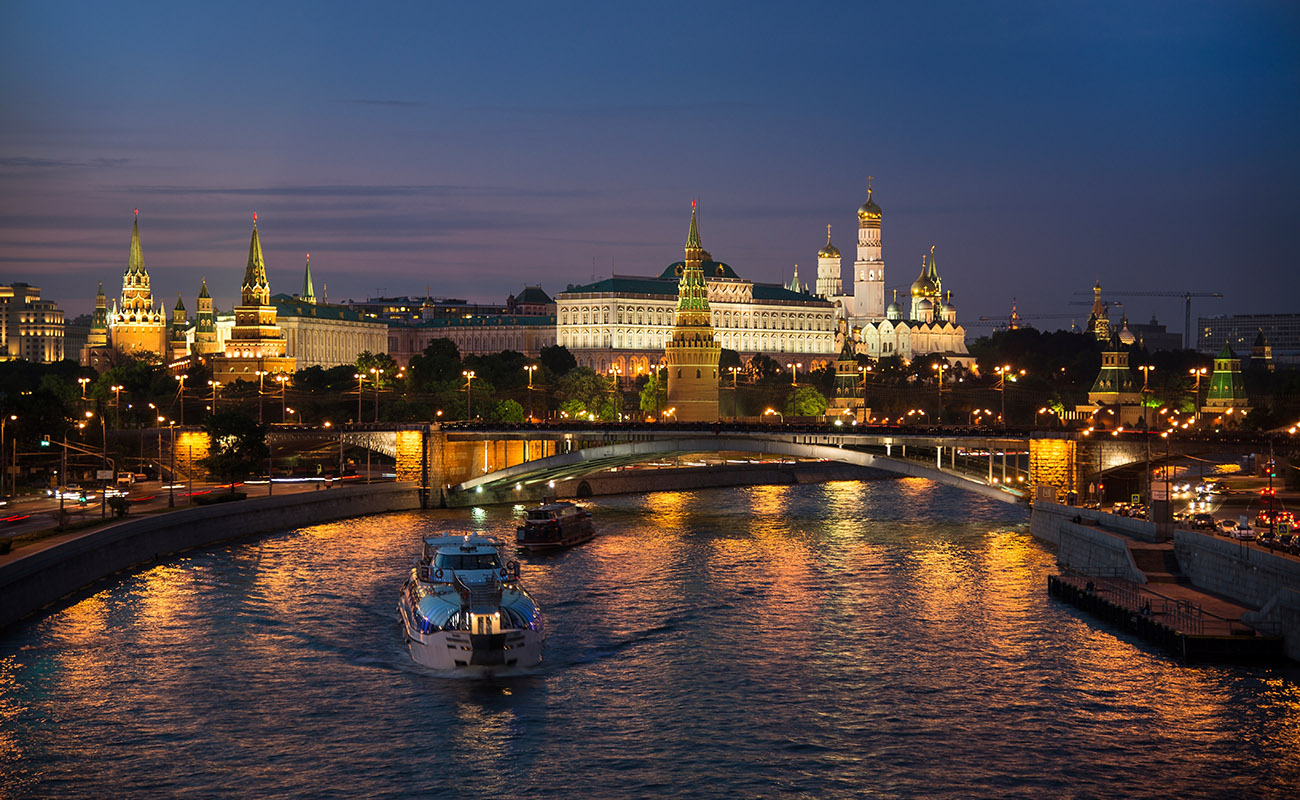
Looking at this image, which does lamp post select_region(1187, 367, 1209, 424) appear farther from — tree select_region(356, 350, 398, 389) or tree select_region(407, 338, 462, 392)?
tree select_region(407, 338, 462, 392)

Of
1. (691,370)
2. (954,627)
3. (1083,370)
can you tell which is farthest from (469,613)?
(1083,370)

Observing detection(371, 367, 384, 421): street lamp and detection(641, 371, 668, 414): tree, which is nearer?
detection(371, 367, 384, 421): street lamp

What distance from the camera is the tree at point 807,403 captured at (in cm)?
14362

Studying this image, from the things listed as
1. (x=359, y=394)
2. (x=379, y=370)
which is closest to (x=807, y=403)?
(x=379, y=370)

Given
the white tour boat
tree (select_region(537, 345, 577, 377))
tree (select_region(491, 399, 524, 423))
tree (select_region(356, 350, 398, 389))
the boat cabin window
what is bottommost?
the white tour boat

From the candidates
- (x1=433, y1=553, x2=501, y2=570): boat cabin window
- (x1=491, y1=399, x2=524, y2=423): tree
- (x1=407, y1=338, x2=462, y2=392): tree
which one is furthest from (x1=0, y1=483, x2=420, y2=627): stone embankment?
(x1=407, y1=338, x2=462, y2=392): tree

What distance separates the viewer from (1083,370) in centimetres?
16750

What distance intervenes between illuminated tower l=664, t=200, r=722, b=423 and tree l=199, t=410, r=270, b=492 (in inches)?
2237

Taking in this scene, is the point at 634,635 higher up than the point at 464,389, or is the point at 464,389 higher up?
the point at 464,389

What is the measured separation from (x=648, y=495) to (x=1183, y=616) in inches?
2153

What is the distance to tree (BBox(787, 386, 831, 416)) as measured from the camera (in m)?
144

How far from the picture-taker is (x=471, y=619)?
39.4 metres

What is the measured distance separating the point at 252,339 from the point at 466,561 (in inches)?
5329

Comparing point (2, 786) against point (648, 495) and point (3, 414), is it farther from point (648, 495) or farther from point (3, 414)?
point (648, 495)
